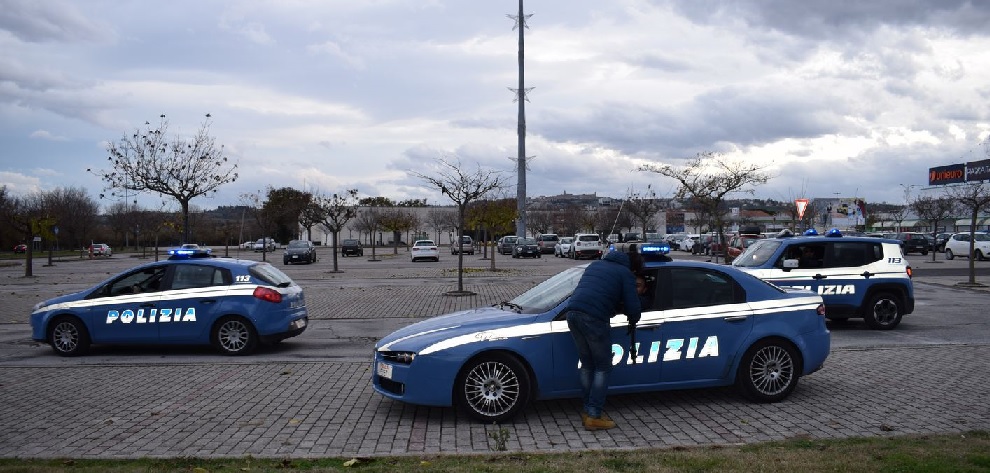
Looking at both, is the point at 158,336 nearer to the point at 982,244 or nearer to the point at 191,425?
the point at 191,425

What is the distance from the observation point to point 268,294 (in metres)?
11.2

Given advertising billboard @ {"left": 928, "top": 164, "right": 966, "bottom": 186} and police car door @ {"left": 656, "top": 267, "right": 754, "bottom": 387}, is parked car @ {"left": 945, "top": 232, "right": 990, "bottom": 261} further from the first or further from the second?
police car door @ {"left": 656, "top": 267, "right": 754, "bottom": 387}

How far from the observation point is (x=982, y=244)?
39.9m

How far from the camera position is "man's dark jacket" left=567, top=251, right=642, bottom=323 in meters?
6.59

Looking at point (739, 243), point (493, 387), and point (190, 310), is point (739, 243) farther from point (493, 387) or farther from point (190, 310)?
point (493, 387)

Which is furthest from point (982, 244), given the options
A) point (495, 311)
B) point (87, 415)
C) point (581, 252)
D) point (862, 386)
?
point (87, 415)

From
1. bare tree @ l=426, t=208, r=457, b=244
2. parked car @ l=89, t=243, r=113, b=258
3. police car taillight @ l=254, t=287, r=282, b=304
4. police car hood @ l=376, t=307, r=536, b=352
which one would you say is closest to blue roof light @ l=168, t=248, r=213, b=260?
police car taillight @ l=254, t=287, r=282, b=304

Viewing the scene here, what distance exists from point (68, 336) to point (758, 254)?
37.0 ft

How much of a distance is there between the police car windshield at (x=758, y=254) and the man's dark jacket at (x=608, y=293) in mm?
7777

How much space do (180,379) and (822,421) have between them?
7.10m

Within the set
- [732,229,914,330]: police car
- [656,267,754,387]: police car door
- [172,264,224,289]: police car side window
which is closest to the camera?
[656,267,754,387]: police car door

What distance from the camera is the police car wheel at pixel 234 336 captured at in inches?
440

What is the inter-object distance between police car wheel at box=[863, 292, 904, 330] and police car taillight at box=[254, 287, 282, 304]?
31.7 feet

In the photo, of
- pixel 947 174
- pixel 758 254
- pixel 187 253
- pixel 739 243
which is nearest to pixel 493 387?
pixel 187 253
